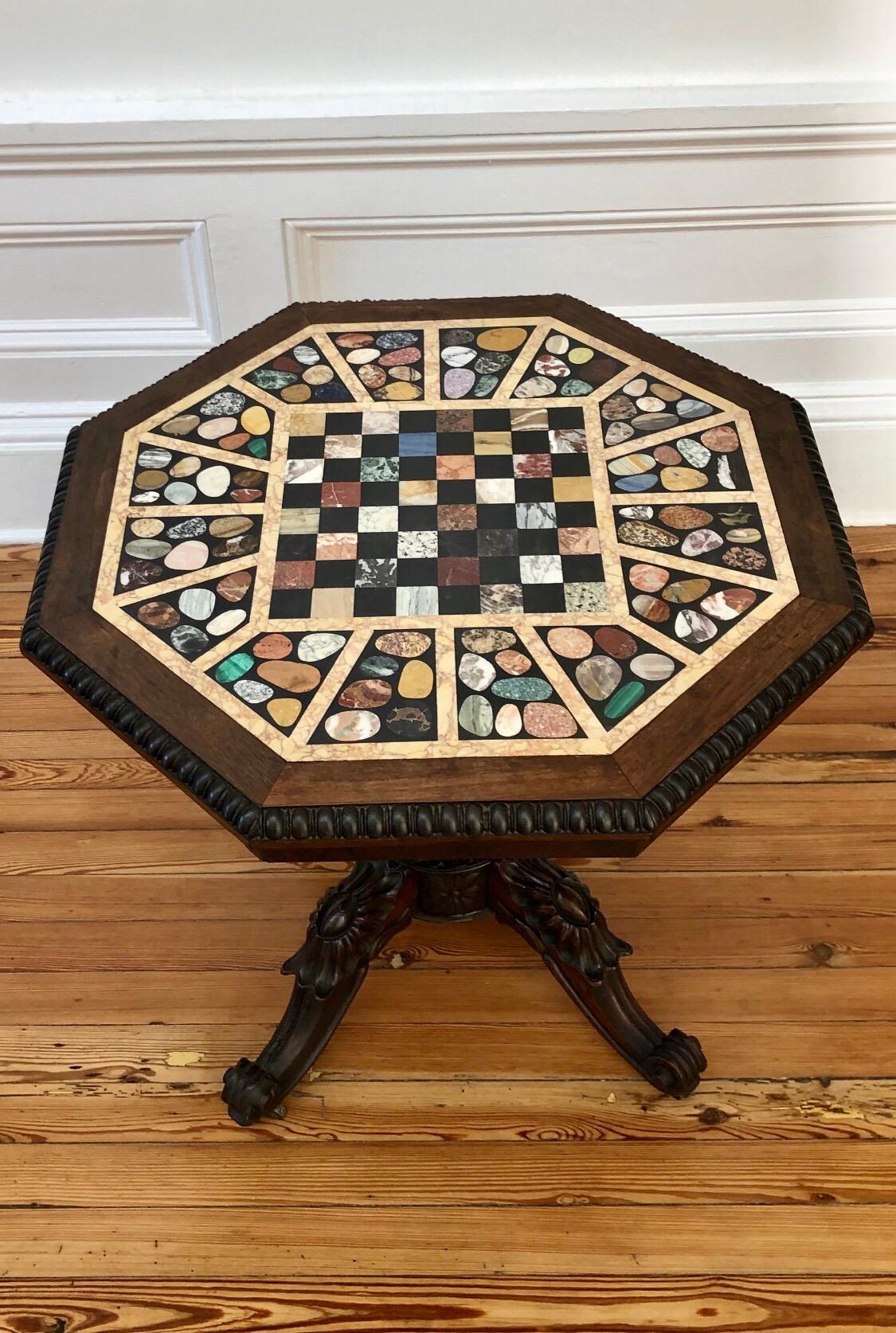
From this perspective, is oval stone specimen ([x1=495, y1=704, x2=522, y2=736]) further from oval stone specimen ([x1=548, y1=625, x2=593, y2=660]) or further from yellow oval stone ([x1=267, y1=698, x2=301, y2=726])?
yellow oval stone ([x1=267, y1=698, x2=301, y2=726])

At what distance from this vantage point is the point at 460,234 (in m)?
2.32

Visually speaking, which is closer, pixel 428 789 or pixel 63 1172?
pixel 428 789

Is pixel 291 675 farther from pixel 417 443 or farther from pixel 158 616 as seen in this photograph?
pixel 417 443

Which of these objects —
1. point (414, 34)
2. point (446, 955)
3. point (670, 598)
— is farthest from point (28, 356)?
point (670, 598)

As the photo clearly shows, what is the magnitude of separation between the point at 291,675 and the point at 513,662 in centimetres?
23

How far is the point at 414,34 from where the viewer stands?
2.10m

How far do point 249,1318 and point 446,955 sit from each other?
587 millimetres

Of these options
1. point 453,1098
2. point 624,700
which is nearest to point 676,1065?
point 453,1098

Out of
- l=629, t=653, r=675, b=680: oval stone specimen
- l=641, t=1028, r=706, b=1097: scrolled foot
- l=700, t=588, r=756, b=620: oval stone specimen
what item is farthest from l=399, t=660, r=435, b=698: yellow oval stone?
l=641, t=1028, r=706, b=1097: scrolled foot

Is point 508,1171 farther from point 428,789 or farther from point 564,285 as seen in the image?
point 564,285

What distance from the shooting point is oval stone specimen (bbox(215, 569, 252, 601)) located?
55.1 inches

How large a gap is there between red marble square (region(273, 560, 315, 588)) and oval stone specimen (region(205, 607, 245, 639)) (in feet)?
0.19

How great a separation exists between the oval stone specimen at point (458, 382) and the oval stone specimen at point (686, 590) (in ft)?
1.49

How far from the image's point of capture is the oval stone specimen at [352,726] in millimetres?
1240
